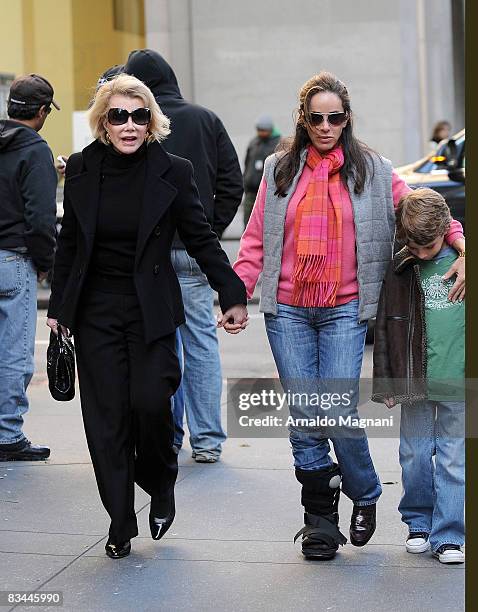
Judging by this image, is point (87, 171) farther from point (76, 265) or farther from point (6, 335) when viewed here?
point (6, 335)

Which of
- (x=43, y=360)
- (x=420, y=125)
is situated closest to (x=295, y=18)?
(x=420, y=125)

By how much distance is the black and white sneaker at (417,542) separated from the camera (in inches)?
201

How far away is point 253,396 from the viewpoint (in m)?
7.98

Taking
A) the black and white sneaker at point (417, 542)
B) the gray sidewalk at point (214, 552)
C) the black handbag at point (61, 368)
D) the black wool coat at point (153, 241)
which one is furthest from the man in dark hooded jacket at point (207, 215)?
the black and white sneaker at point (417, 542)

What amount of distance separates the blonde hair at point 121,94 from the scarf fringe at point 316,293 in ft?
2.76

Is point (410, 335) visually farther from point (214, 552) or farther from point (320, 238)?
point (214, 552)

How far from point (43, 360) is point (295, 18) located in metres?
10.5

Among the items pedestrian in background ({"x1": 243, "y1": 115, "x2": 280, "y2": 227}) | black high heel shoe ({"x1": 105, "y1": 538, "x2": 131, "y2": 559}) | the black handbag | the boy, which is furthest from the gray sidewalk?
pedestrian in background ({"x1": 243, "y1": 115, "x2": 280, "y2": 227})

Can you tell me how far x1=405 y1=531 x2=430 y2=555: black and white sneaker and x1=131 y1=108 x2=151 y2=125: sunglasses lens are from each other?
6.42 ft

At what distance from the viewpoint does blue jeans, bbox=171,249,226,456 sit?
6762 mm

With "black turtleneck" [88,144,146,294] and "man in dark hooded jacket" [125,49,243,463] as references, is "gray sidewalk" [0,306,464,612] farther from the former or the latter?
"black turtleneck" [88,144,146,294]

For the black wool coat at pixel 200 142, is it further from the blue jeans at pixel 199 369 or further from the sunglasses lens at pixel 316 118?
the sunglasses lens at pixel 316 118

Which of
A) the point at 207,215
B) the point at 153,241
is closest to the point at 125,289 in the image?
the point at 153,241

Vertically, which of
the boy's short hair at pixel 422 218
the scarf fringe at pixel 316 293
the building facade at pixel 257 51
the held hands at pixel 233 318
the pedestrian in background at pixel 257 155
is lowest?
the held hands at pixel 233 318
